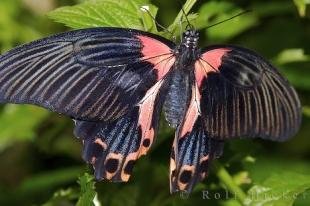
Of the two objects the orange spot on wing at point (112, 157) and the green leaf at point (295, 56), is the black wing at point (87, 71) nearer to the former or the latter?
the orange spot on wing at point (112, 157)

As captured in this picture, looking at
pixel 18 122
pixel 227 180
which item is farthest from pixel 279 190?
pixel 18 122

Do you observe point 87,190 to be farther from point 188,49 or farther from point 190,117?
point 188,49

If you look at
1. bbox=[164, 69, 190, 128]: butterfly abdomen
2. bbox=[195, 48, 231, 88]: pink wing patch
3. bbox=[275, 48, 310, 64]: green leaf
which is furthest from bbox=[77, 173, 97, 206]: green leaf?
bbox=[275, 48, 310, 64]: green leaf

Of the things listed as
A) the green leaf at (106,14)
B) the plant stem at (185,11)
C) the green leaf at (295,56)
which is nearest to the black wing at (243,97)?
the plant stem at (185,11)

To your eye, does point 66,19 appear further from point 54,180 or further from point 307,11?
point 54,180

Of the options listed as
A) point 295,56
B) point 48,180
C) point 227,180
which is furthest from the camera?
point 48,180

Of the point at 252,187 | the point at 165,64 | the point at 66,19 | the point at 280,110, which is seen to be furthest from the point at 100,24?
the point at 252,187

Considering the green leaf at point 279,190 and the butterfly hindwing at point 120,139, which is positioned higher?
the butterfly hindwing at point 120,139
